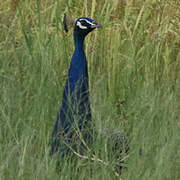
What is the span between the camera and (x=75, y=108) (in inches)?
Result: 122

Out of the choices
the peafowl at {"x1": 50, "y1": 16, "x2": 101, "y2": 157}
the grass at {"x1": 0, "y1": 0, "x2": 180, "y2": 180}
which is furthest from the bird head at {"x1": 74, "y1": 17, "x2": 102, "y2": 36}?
the grass at {"x1": 0, "y1": 0, "x2": 180, "y2": 180}

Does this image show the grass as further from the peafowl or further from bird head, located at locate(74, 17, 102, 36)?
bird head, located at locate(74, 17, 102, 36)

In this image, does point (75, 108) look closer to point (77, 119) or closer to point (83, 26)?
point (77, 119)

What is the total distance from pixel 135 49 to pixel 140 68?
140 millimetres

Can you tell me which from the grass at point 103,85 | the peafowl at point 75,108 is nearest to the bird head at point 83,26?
the peafowl at point 75,108

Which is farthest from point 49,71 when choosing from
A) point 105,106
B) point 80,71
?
point 105,106

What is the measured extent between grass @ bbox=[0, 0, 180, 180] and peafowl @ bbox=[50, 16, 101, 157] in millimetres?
66

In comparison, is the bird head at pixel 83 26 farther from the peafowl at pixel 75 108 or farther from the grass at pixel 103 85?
the grass at pixel 103 85

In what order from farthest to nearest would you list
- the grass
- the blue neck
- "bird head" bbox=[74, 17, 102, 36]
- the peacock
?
"bird head" bbox=[74, 17, 102, 36]
the blue neck
the peacock
the grass

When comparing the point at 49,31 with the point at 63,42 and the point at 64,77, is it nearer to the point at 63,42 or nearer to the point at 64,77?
the point at 63,42

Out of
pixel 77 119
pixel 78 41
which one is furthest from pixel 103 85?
pixel 77 119

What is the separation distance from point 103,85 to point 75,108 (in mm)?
376

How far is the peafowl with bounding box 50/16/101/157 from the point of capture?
9.36ft

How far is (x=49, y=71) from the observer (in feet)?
11.1
